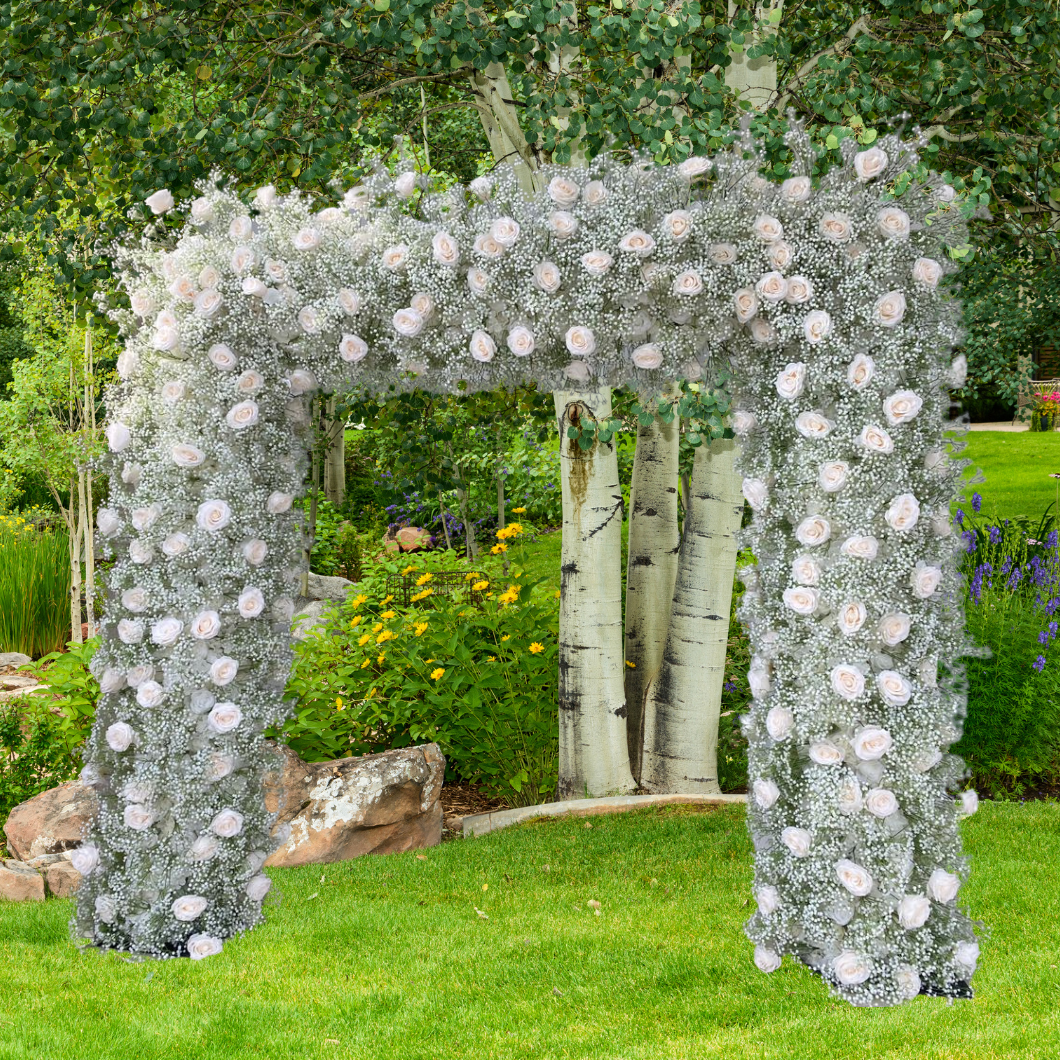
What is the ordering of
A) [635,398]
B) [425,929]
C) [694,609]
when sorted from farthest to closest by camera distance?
[635,398], [694,609], [425,929]

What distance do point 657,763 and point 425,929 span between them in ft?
7.90

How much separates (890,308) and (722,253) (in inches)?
21.9

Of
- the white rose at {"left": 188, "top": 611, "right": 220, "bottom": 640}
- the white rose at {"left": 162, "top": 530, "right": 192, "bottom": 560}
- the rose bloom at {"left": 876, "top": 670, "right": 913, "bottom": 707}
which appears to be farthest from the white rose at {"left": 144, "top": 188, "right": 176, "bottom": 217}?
the rose bloom at {"left": 876, "top": 670, "right": 913, "bottom": 707}

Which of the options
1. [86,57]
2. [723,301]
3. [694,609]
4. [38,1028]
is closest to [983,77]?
[723,301]

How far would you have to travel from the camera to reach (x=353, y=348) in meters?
3.68

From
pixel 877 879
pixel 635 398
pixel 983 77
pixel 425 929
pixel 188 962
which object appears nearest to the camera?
pixel 877 879

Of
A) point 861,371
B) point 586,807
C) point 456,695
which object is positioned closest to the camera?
point 861,371

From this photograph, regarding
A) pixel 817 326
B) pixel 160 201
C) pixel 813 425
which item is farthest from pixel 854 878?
pixel 160 201

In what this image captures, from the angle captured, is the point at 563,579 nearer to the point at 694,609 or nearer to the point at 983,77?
the point at 694,609

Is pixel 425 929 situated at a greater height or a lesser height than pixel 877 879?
lesser

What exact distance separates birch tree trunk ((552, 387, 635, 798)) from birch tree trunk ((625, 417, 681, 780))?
0.48 metres

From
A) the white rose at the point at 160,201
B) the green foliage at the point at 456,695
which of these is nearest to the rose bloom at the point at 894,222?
Result: the white rose at the point at 160,201

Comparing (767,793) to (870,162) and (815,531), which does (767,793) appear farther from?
(870,162)

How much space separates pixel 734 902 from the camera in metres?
4.55
